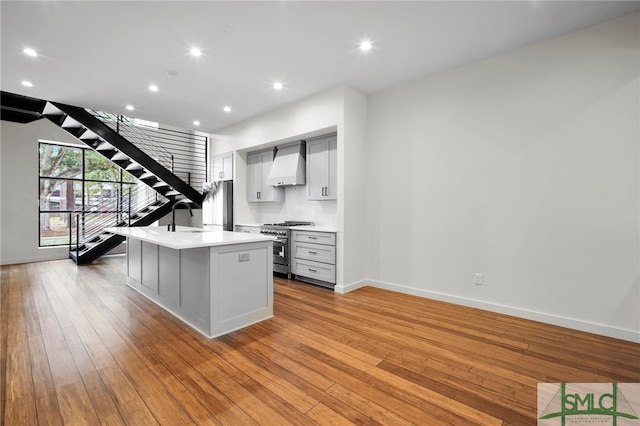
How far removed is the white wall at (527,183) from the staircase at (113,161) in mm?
4783

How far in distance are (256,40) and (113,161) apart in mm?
4792

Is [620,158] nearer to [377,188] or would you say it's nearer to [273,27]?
[377,188]

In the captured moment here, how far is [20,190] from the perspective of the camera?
579cm

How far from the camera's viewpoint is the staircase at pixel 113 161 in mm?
4996

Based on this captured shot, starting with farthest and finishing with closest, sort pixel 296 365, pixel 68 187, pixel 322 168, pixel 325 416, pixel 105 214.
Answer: pixel 105 214, pixel 68 187, pixel 322 168, pixel 296 365, pixel 325 416

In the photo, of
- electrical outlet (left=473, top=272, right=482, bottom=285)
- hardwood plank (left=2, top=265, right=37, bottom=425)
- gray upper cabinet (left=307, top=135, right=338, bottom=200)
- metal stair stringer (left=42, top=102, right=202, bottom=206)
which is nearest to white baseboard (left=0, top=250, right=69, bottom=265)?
metal stair stringer (left=42, top=102, right=202, bottom=206)

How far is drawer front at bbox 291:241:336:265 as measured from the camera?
4.16 meters

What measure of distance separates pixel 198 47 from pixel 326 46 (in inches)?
55.7

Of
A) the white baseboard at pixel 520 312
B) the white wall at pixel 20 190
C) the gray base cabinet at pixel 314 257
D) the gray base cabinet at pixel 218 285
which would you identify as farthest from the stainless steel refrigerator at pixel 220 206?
the white wall at pixel 20 190

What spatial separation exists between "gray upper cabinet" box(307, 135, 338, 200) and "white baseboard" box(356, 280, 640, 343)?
5.05ft

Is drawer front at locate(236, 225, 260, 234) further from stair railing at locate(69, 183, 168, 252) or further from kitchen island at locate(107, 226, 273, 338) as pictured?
stair railing at locate(69, 183, 168, 252)

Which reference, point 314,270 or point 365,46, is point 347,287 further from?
point 365,46

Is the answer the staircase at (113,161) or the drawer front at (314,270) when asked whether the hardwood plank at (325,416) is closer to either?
the drawer front at (314,270)

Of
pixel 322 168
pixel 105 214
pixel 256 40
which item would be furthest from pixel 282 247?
pixel 105 214
